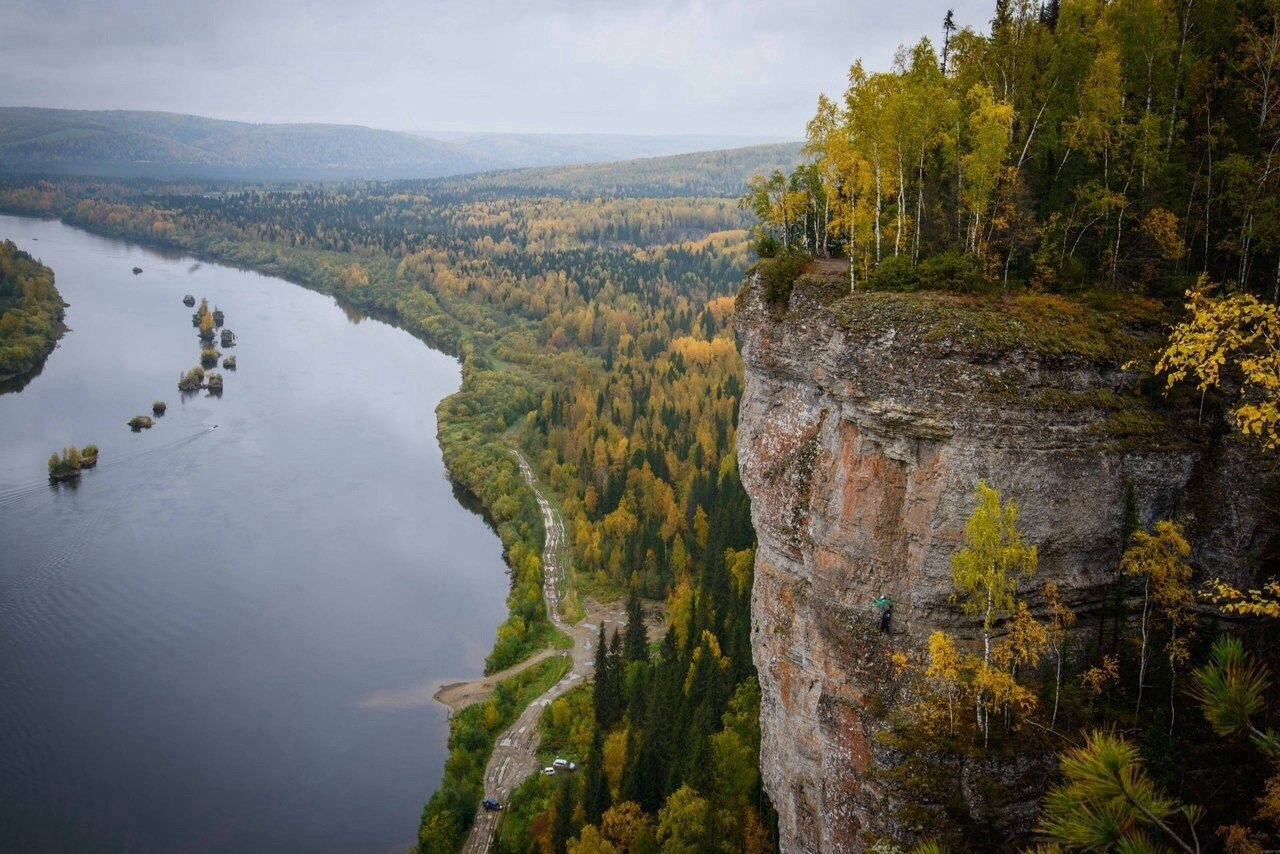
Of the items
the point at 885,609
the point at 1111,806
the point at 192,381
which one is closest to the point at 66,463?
the point at 192,381

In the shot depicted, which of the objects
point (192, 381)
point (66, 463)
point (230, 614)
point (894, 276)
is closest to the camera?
point (894, 276)

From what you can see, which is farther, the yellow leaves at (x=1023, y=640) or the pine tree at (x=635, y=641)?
the pine tree at (x=635, y=641)

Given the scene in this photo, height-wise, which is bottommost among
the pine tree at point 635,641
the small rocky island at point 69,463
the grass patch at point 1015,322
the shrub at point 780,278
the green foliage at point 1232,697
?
the pine tree at point 635,641

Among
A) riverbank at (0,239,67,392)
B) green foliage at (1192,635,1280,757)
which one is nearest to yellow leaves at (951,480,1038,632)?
green foliage at (1192,635,1280,757)

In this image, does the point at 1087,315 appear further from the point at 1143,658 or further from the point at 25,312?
the point at 25,312

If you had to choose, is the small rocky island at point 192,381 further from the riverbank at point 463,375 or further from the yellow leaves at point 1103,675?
the yellow leaves at point 1103,675

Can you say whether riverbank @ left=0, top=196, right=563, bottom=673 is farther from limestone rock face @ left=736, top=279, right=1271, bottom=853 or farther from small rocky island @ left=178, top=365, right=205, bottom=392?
limestone rock face @ left=736, top=279, right=1271, bottom=853

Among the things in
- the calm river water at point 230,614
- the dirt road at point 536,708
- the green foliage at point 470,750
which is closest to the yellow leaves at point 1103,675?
the dirt road at point 536,708

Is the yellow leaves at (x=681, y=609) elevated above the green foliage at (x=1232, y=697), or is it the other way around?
the green foliage at (x=1232, y=697)
